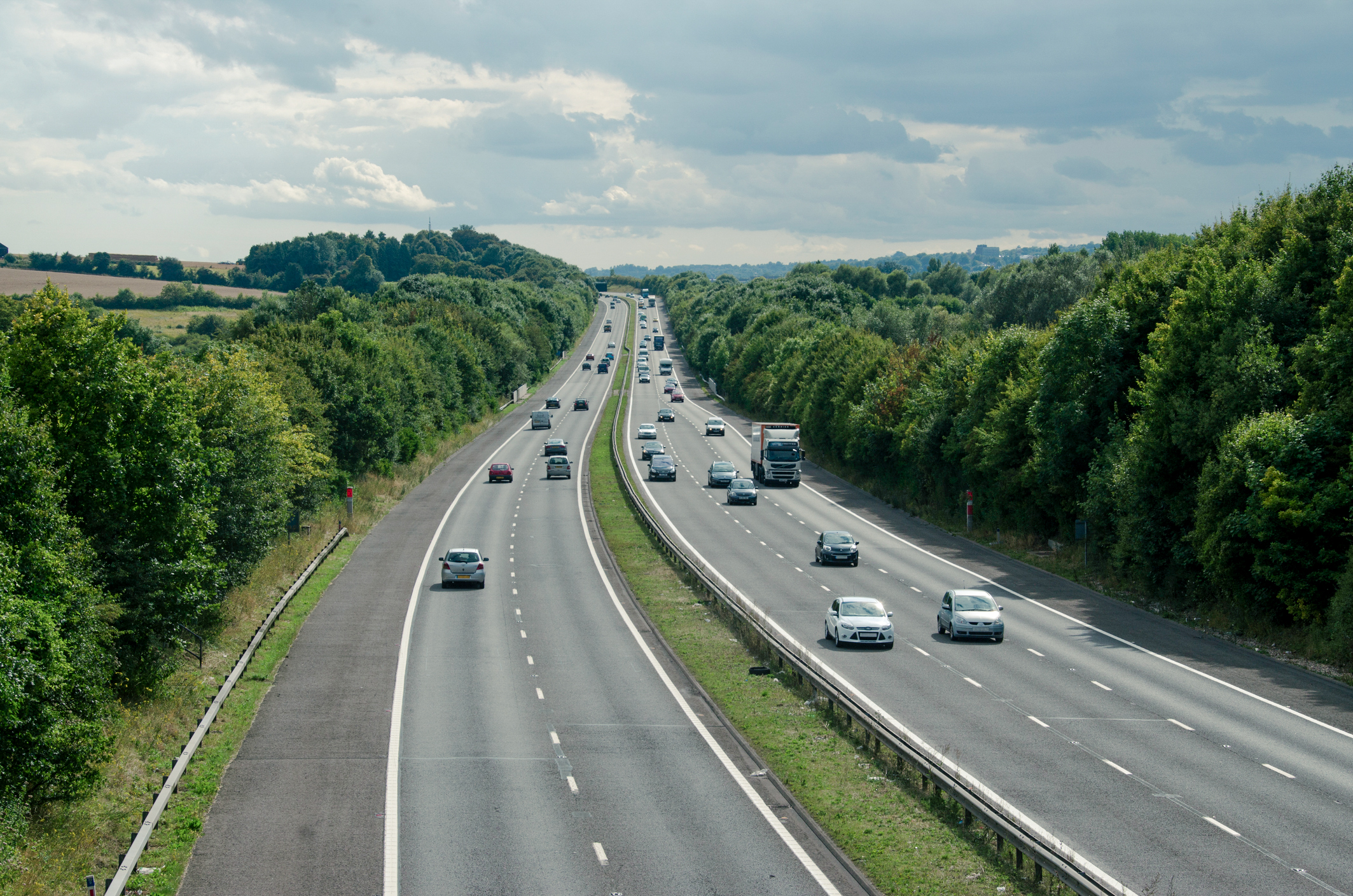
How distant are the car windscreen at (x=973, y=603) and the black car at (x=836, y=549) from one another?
474 inches

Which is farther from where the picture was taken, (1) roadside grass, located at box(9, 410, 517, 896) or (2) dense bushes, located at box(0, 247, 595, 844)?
(2) dense bushes, located at box(0, 247, 595, 844)

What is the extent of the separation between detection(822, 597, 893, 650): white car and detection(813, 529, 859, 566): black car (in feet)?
42.4

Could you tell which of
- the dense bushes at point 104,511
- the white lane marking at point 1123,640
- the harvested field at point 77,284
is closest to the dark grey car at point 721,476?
the white lane marking at point 1123,640

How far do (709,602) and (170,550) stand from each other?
17.7 metres

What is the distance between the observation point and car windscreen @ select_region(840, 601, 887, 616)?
108 feet

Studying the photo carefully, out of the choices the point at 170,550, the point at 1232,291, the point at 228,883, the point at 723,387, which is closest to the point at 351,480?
the point at 170,550

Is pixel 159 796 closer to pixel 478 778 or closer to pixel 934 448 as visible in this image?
pixel 478 778

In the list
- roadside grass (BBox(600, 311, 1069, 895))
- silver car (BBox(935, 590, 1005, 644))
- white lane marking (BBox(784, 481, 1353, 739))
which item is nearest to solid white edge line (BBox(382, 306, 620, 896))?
roadside grass (BBox(600, 311, 1069, 895))

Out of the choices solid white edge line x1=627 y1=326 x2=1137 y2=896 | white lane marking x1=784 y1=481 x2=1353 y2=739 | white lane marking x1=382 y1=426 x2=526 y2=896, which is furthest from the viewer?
white lane marking x1=784 y1=481 x2=1353 y2=739

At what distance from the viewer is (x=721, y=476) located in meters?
74.9

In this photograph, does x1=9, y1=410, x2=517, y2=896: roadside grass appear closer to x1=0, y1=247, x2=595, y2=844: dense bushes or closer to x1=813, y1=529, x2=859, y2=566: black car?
x1=0, y1=247, x2=595, y2=844: dense bushes

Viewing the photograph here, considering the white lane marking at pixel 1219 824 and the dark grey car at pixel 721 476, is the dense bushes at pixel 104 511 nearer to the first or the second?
the white lane marking at pixel 1219 824

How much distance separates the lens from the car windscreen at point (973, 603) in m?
33.8

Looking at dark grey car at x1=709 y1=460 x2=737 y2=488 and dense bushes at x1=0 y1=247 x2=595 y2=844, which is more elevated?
dense bushes at x1=0 y1=247 x2=595 y2=844
